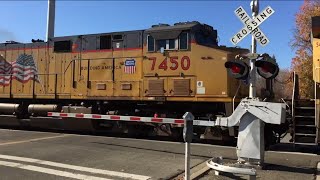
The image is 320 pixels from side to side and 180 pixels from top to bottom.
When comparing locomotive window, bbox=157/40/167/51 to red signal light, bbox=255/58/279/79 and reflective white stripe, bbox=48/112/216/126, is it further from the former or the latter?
red signal light, bbox=255/58/279/79

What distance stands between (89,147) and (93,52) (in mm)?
5136

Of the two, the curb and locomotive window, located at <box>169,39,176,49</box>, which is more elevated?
locomotive window, located at <box>169,39,176,49</box>

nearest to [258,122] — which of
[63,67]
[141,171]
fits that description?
[141,171]

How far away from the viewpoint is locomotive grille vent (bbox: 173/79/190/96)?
13305 mm

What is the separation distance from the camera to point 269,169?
A: 8.48 m

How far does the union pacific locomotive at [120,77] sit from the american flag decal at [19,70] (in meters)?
0.05

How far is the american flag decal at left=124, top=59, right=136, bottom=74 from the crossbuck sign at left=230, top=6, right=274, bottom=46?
22.7 ft

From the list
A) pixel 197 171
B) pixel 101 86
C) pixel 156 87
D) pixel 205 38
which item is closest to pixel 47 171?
pixel 197 171

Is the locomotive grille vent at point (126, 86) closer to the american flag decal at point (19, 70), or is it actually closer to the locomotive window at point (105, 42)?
the locomotive window at point (105, 42)

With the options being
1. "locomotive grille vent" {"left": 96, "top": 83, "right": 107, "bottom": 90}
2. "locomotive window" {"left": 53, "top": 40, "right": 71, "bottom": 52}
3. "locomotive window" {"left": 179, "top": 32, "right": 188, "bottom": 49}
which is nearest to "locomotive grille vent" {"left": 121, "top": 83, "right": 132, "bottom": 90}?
"locomotive grille vent" {"left": 96, "top": 83, "right": 107, "bottom": 90}

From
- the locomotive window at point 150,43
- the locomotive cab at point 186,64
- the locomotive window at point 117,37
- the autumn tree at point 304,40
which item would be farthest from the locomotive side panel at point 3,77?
the autumn tree at point 304,40

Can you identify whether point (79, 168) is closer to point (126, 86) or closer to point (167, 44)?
point (126, 86)

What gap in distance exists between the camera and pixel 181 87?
528 inches

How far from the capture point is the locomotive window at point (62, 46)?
16422 mm
